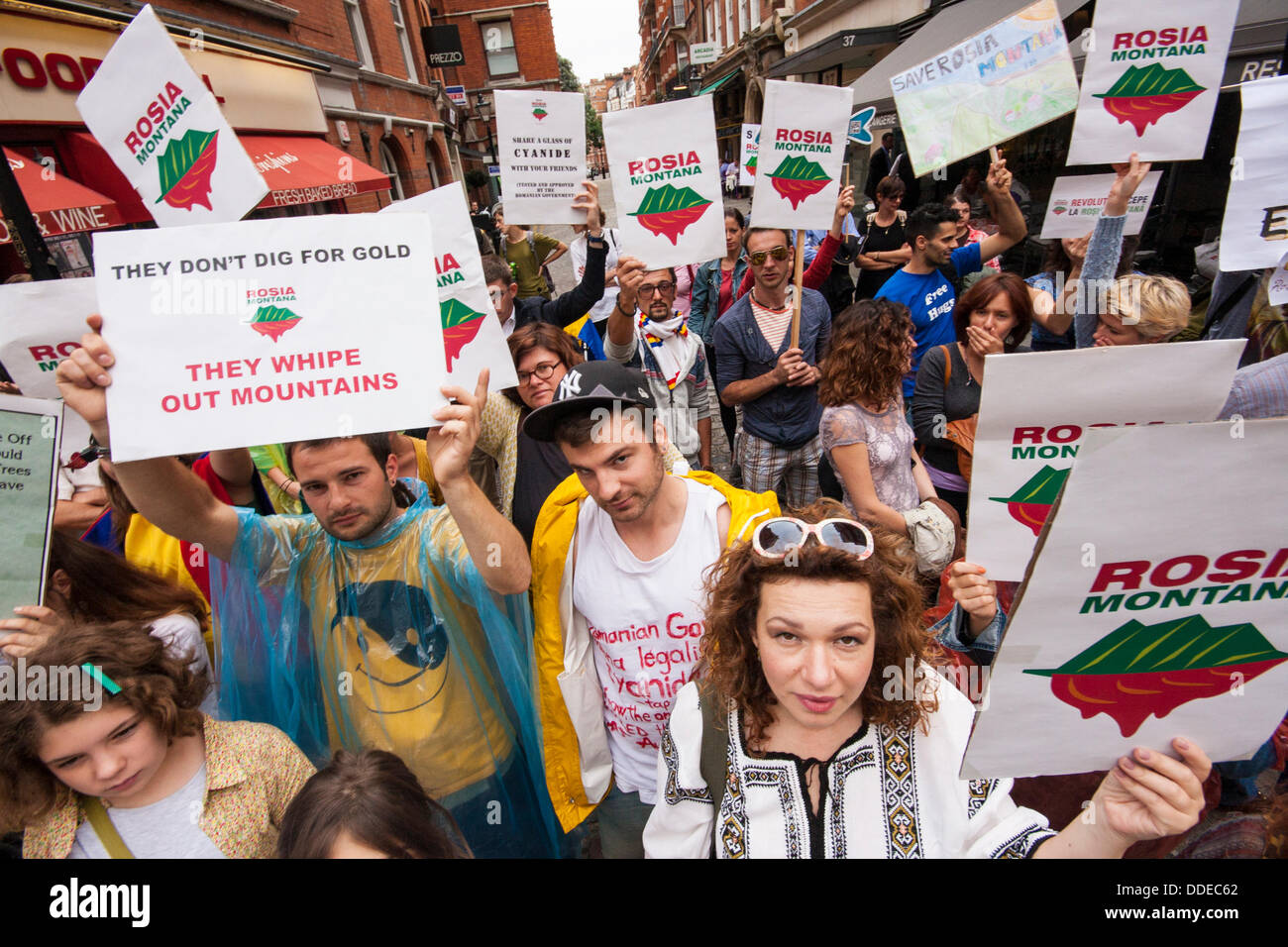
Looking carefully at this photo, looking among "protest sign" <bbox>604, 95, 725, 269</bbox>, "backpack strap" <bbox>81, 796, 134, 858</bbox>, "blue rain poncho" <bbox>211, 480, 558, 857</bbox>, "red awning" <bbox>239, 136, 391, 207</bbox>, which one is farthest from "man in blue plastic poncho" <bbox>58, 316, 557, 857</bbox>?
"red awning" <bbox>239, 136, 391, 207</bbox>

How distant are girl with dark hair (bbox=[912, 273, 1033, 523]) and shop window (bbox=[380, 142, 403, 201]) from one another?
17199mm

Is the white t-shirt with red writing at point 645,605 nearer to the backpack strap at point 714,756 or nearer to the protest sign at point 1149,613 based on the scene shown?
the backpack strap at point 714,756

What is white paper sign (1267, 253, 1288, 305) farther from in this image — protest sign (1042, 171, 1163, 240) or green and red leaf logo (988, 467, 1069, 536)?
green and red leaf logo (988, 467, 1069, 536)

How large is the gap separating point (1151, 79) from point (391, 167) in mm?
18488

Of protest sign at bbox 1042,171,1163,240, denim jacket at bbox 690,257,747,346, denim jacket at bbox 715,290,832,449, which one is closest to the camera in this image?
protest sign at bbox 1042,171,1163,240

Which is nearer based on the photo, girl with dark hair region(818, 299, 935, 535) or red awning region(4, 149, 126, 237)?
girl with dark hair region(818, 299, 935, 535)

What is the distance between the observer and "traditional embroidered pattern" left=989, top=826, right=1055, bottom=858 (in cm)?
119

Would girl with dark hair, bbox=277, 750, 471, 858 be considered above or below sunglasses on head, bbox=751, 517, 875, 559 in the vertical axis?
below

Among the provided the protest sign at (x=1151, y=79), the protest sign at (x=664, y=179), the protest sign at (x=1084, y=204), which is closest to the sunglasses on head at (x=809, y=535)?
the protest sign at (x=664, y=179)

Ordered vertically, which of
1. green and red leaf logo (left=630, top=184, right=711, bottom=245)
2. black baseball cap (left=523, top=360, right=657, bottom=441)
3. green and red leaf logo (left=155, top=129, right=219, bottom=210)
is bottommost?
black baseball cap (left=523, top=360, right=657, bottom=441)

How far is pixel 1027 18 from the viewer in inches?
127

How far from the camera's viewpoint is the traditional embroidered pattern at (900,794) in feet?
4.09

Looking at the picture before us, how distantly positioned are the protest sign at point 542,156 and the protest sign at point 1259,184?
3144mm
